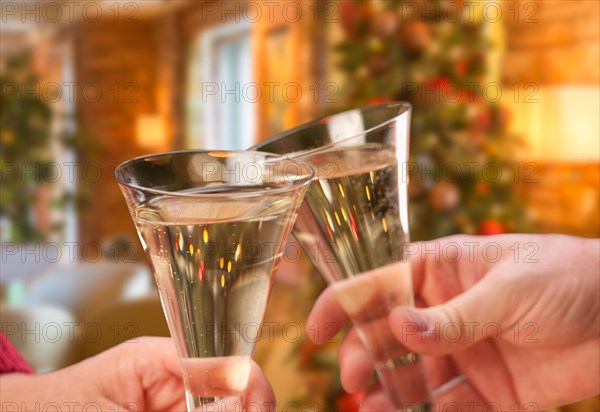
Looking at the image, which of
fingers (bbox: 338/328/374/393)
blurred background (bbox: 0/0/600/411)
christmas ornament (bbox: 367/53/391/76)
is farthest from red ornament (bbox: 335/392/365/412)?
fingers (bbox: 338/328/374/393)

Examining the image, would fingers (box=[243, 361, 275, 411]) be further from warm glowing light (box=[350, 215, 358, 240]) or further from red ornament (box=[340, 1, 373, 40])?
red ornament (box=[340, 1, 373, 40])

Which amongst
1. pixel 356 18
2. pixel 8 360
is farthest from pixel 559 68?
pixel 8 360

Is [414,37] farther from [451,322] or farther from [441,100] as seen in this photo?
[451,322]

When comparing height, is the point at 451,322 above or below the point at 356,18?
below

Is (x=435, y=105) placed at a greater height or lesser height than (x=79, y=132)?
greater

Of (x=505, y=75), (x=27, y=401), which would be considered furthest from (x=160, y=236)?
(x=505, y=75)

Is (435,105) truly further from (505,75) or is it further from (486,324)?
(486,324)

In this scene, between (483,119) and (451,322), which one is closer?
(451,322)

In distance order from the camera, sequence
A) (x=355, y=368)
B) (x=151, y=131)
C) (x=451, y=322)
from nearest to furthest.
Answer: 1. (x=451, y=322)
2. (x=355, y=368)
3. (x=151, y=131)
